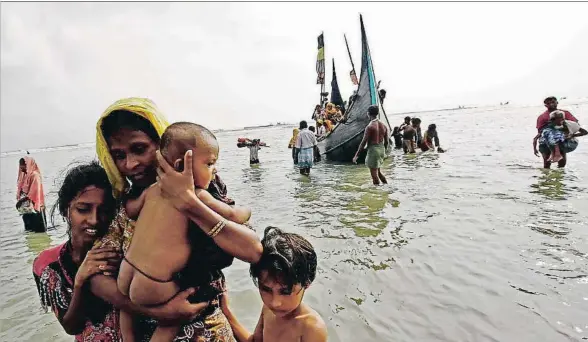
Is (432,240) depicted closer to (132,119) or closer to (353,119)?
(132,119)

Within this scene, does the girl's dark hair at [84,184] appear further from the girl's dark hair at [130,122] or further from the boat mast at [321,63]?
the boat mast at [321,63]

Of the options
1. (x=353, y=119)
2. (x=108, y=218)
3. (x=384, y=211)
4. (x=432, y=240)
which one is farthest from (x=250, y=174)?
(x=108, y=218)

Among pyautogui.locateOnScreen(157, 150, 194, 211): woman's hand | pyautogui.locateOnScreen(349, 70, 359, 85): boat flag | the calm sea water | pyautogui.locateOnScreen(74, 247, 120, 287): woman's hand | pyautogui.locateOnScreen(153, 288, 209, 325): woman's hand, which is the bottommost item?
the calm sea water

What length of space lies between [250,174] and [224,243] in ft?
45.4

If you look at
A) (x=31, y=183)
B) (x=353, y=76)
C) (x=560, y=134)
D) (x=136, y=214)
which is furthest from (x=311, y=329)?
(x=353, y=76)

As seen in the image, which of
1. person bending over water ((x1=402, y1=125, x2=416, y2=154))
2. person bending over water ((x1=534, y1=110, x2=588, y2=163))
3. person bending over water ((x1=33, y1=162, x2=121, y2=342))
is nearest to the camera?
person bending over water ((x1=33, y1=162, x2=121, y2=342))

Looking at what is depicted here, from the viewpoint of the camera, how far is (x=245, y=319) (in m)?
3.64

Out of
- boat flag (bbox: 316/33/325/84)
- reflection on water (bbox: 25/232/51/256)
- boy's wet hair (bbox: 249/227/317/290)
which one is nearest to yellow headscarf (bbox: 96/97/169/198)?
boy's wet hair (bbox: 249/227/317/290)

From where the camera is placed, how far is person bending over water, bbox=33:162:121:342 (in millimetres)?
1535

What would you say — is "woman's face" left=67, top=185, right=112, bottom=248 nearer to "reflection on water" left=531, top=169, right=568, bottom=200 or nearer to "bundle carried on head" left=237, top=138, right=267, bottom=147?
"reflection on water" left=531, top=169, right=568, bottom=200

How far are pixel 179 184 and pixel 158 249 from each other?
0.74 feet

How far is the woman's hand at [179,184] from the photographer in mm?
1159

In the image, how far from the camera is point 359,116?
530 inches

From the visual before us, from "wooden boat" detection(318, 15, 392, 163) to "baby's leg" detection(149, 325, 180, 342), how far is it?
40.4 feet
